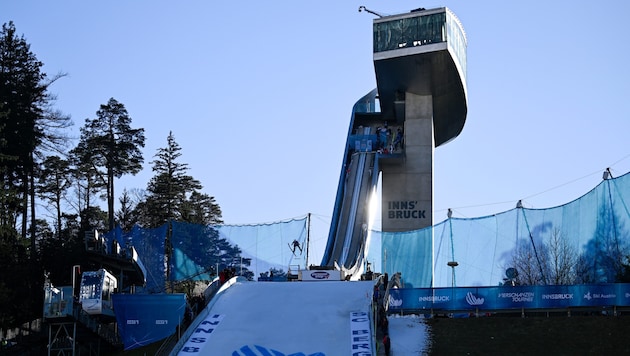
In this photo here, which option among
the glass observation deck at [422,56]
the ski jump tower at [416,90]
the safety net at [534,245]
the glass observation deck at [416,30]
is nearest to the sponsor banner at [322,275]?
the safety net at [534,245]

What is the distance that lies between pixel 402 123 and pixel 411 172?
3.88 m

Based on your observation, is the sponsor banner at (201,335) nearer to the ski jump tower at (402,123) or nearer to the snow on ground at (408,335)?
the snow on ground at (408,335)

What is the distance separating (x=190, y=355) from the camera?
27906 millimetres

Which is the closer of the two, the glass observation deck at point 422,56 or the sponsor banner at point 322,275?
the sponsor banner at point 322,275

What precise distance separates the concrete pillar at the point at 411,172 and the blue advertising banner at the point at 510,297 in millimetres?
20112

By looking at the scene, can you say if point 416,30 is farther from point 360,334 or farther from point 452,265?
point 360,334

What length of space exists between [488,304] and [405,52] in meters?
20.1

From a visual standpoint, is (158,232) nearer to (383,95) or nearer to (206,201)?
(383,95)

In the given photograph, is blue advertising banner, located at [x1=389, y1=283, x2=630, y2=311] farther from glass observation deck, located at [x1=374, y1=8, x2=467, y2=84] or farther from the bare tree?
glass observation deck, located at [x1=374, y1=8, x2=467, y2=84]

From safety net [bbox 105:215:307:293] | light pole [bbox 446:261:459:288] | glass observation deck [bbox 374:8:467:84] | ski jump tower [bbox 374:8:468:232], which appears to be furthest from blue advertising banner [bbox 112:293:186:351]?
glass observation deck [bbox 374:8:467:84]

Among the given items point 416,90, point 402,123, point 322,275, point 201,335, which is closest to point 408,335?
point 201,335

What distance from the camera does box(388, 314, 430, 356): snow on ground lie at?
27906 millimetres

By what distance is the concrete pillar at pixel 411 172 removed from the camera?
51.1m

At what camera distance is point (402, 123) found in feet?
178
